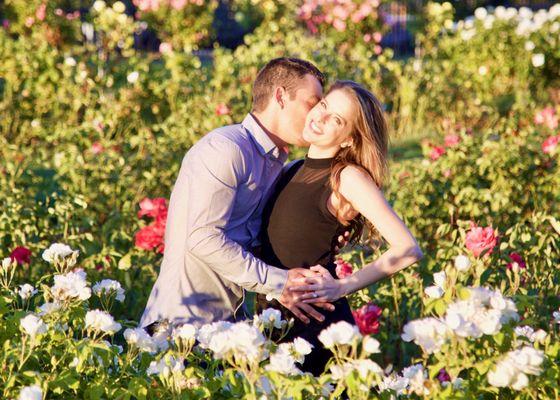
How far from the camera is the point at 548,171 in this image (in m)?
4.70

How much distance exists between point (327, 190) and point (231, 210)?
287 millimetres

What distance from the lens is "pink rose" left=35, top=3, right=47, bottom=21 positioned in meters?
10.5

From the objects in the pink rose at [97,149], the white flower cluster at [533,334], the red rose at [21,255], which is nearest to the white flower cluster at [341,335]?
the white flower cluster at [533,334]

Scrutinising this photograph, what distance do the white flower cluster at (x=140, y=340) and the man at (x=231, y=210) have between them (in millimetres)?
438

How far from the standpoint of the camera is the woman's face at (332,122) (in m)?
2.51

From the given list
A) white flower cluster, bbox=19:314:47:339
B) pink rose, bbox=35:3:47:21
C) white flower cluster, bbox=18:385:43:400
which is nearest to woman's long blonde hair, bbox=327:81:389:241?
white flower cluster, bbox=19:314:47:339

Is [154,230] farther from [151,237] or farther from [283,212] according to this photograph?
[283,212]

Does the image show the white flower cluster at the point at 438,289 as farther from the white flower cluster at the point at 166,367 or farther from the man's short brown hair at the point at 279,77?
the man's short brown hair at the point at 279,77

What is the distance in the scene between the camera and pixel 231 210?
2408 mm

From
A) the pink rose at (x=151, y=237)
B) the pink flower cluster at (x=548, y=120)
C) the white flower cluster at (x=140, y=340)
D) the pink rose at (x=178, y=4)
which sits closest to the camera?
the white flower cluster at (x=140, y=340)

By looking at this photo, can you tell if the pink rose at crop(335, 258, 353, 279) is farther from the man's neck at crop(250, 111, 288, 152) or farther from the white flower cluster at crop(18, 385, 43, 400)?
the white flower cluster at crop(18, 385, 43, 400)

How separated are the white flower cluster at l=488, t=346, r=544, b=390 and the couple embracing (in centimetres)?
75

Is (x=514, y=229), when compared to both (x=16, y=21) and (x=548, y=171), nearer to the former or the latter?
(x=548, y=171)

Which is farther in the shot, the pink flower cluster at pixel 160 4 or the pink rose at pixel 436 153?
the pink flower cluster at pixel 160 4
